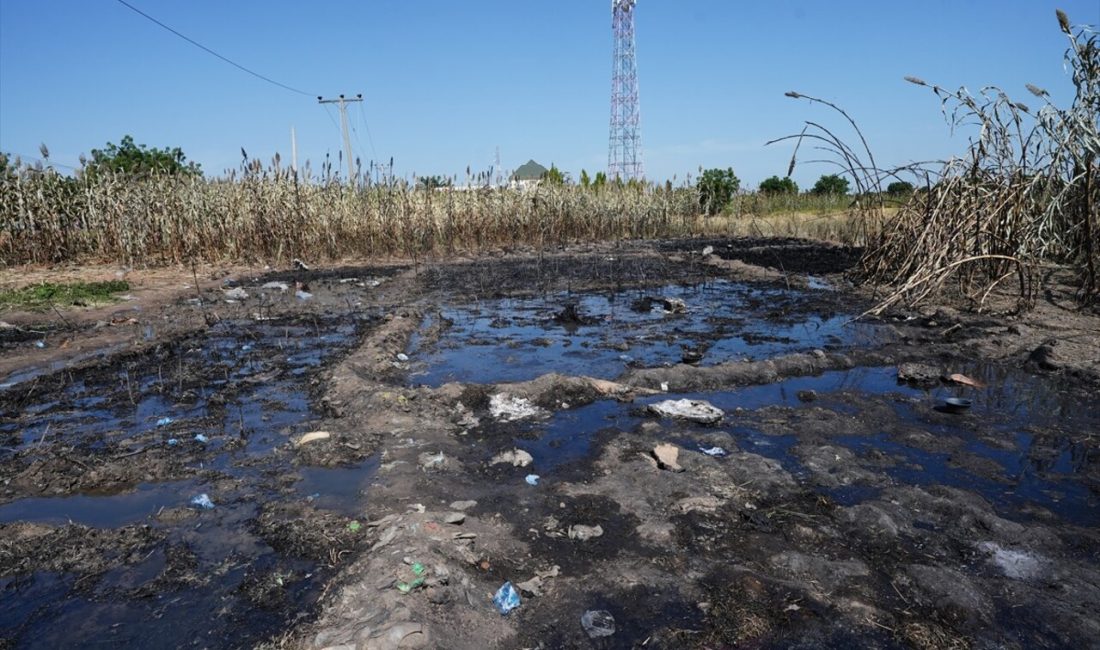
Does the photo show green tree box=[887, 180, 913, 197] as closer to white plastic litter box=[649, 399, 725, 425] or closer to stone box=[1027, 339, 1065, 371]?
stone box=[1027, 339, 1065, 371]

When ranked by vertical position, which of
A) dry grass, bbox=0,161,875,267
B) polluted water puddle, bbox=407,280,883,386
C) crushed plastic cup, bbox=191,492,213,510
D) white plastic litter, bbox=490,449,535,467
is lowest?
crushed plastic cup, bbox=191,492,213,510

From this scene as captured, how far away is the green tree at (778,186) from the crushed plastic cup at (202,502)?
934 inches

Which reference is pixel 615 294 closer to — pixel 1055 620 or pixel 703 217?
pixel 1055 620

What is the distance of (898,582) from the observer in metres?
2.12

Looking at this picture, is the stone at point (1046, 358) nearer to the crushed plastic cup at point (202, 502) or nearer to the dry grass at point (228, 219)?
the dry grass at point (228, 219)

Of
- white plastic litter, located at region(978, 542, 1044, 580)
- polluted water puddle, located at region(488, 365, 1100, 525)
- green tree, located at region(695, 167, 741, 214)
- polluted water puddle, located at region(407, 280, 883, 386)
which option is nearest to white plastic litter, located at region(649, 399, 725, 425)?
polluted water puddle, located at region(488, 365, 1100, 525)

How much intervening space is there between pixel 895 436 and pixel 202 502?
145 inches

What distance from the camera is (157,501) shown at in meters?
2.87

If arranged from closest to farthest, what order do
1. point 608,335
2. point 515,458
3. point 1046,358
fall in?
point 515,458
point 1046,358
point 608,335

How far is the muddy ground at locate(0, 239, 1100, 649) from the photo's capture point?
1.97 meters

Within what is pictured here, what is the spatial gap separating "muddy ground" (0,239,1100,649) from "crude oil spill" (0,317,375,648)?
14 mm

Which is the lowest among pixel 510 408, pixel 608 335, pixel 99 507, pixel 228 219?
pixel 99 507

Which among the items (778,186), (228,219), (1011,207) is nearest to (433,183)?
(228,219)

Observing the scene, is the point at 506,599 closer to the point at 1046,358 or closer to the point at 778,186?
the point at 1046,358
